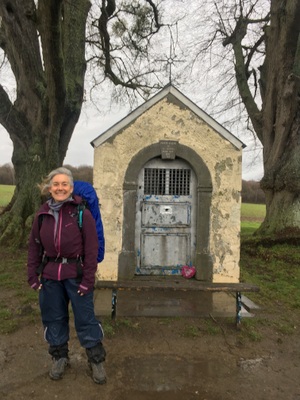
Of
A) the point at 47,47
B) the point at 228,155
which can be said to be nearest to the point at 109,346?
the point at 228,155

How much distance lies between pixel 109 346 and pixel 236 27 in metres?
13.1

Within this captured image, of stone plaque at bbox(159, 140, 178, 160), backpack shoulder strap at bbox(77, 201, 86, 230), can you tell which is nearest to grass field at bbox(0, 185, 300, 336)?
backpack shoulder strap at bbox(77, 201, 86, 230)

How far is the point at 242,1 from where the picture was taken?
494 inches

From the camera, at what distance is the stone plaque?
583 cm

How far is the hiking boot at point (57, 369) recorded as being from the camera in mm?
3066

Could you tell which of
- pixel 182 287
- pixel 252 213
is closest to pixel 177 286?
pixel 182 287

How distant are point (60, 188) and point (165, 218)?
→ 325cm

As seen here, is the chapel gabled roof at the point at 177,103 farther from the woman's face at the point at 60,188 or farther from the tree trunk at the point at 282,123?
the tree trunk at the point at 282,123

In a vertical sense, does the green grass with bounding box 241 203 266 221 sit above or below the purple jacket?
above

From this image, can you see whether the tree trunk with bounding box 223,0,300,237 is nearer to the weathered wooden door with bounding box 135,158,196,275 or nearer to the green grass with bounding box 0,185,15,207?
the weathered wooden door with bounding box 135,158,196,275

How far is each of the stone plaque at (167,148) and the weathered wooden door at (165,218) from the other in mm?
216

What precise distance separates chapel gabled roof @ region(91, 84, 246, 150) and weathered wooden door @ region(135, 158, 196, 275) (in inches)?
32.1

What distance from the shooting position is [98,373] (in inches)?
119

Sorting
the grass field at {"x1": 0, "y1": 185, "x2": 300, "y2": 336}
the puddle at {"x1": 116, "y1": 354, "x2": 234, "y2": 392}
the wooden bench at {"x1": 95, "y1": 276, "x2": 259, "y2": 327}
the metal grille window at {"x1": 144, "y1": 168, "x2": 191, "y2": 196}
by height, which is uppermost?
the metal grille window at {"x1": 144, "y1": 168, "x2": 191, "y2": 196}
